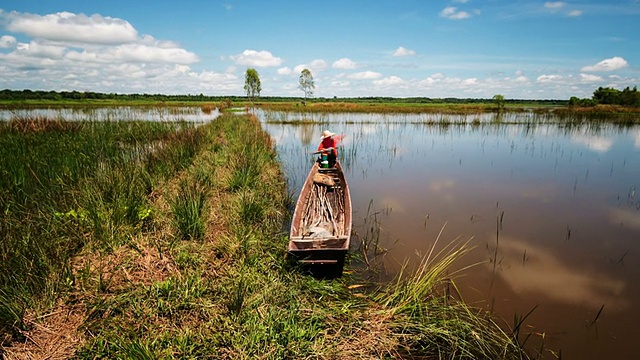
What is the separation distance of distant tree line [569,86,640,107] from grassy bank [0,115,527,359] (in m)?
61.5

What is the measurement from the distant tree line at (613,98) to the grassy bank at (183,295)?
61.5 metres

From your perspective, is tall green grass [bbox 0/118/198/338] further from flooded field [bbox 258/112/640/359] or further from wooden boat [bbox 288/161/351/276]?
flooded field [bbox 258/112/640/359]

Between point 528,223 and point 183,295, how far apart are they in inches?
272

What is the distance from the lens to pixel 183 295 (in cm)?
328

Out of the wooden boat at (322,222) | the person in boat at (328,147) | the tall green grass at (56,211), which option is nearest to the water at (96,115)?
the tall green grass at (56,211)

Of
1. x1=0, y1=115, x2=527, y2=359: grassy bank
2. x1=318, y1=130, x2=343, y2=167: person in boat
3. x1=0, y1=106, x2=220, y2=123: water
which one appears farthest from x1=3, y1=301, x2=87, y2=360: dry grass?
x1=0, y1=106, x2=220, y2=123: water

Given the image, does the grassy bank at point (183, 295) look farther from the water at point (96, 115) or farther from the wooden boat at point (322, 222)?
the water at point (96, 115)

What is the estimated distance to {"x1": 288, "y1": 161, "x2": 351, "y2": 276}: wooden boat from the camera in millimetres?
3945

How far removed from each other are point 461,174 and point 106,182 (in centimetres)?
1044

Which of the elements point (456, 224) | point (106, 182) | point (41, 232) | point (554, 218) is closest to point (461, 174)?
A: point (554, 218)

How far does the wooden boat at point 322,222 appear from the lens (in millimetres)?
3945

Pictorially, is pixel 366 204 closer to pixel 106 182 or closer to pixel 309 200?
pixel 309 200

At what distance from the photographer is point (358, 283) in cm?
442

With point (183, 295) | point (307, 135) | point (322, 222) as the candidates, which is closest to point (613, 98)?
point (307, 135)
